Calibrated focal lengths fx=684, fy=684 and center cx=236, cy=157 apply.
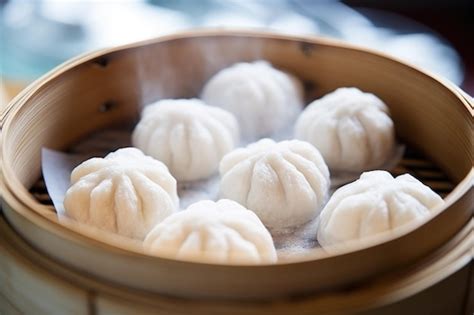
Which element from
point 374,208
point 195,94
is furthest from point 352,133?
point 195,94

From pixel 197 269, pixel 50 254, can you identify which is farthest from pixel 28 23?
pixel 197 269

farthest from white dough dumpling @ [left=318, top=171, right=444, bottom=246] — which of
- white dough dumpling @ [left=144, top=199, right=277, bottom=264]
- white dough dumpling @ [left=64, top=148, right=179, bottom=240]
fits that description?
white dough dumpling @ [left=64, top=148, right=179, bottom=240]

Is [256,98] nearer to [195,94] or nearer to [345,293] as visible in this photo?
[195,94]

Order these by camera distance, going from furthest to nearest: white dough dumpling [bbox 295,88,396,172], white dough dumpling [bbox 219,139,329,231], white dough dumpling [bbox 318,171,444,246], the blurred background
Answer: the blurred background, white dough dumpling [bbox 295,88,396,172], white dough dumpling [bbox 219,139,329,231], white dough dumpling [bbox 318,171,444,246]

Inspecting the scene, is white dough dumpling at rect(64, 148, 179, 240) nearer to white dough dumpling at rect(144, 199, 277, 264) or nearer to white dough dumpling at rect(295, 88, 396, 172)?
white dough dumpling at rect(144, 199, 277, 264)

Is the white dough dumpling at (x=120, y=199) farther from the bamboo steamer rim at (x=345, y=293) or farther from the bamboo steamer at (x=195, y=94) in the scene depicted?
the bamboo steamer rim at (x=345, y=293)

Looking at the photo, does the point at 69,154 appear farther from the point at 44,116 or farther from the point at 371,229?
the point at 371,229

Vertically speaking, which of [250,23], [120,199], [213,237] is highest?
[213,237]
